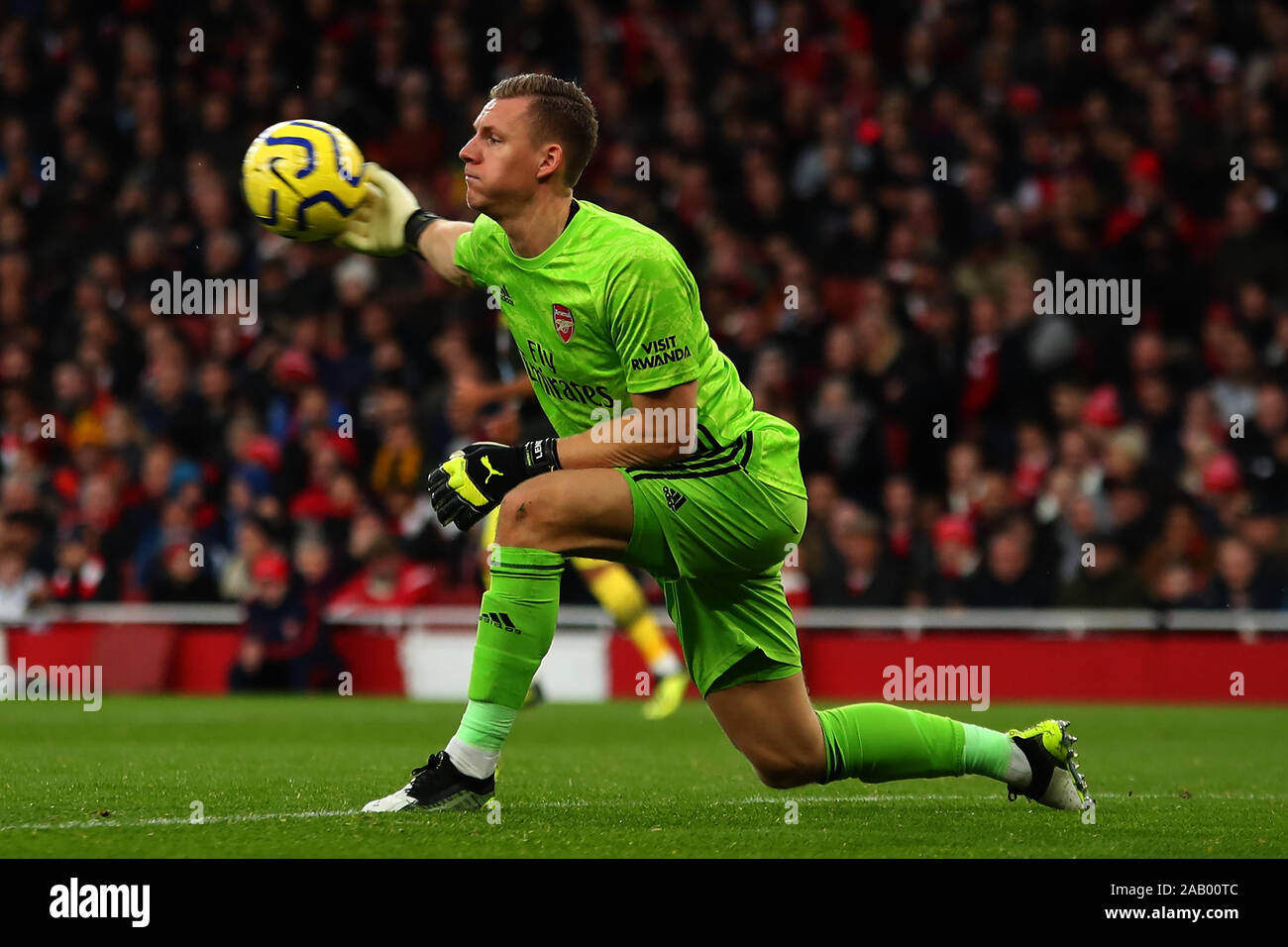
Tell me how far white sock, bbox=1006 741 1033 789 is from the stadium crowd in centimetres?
687

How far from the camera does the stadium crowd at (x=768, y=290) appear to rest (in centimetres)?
1310

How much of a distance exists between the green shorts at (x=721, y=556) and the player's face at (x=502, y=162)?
0.87 m

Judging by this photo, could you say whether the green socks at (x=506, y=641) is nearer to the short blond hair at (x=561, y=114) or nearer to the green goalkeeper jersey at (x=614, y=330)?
the green goalkeeper jersey at (x=614, y=330)

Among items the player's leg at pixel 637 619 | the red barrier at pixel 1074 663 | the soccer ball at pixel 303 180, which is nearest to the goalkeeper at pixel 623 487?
the soccer ball at pixel 303 180

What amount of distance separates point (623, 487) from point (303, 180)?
5.08 feet

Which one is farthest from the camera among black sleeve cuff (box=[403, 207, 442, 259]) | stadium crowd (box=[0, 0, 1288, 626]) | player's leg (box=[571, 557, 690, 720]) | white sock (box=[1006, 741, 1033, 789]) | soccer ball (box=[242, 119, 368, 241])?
stadium crowd (box=[0, 0, 1288, 626])

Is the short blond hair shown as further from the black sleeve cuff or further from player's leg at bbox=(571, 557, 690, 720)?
player's leg at bbox=(571, 557, 690, 720)

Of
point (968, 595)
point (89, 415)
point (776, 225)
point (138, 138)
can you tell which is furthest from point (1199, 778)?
point (138, 138)

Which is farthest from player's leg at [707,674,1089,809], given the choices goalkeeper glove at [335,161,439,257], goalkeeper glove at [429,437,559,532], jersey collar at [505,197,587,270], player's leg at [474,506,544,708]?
player's leg at [474,506,544,708]

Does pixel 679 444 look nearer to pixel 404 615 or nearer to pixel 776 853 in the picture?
pixel 776 853

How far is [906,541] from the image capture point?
43.2 feet

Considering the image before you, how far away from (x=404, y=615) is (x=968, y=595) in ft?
12.5

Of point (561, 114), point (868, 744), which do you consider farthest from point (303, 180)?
point (868, 744)

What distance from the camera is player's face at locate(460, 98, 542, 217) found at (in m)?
5.52
